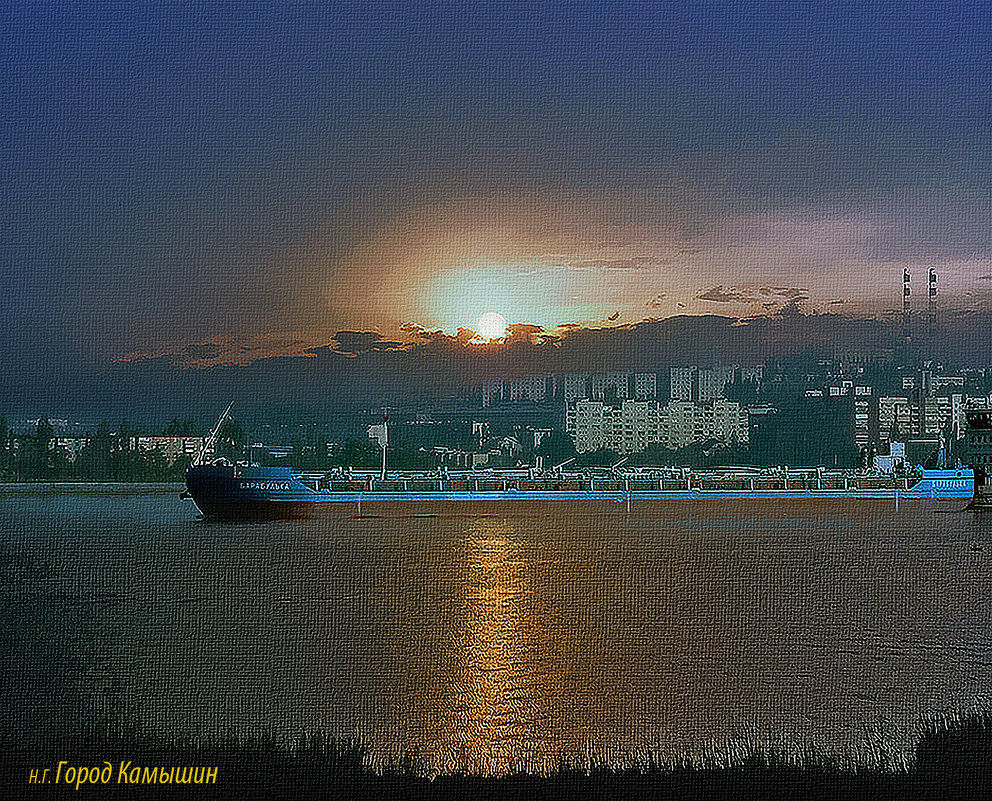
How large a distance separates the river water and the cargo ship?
1652 mm

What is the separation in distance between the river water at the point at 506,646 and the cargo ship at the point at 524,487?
5.42ft

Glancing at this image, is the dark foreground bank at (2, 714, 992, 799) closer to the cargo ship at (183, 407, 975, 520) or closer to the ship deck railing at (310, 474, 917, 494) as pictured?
the cargo ship at (183, 407, 975, 520)

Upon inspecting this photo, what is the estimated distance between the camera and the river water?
3.06 m

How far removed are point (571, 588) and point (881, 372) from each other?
2.27 metres

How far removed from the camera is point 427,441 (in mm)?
6473

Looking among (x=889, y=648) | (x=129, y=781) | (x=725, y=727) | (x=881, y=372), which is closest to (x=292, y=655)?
(x=129, y=781)

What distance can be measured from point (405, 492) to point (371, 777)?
938cm

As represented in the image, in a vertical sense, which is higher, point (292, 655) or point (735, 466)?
point (735, 466)

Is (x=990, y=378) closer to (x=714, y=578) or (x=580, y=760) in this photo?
(x=714, y=578)

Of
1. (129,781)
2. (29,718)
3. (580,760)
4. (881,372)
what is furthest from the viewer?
(881,372)

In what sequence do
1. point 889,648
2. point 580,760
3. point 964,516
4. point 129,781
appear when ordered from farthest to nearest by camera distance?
point 964,516, point 889,648, point 580,760, point 129,781

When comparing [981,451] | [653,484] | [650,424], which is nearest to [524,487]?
[653,484]

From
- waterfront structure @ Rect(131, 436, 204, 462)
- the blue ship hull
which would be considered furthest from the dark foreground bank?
the blue ship hull

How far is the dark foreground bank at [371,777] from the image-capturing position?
254 cm
